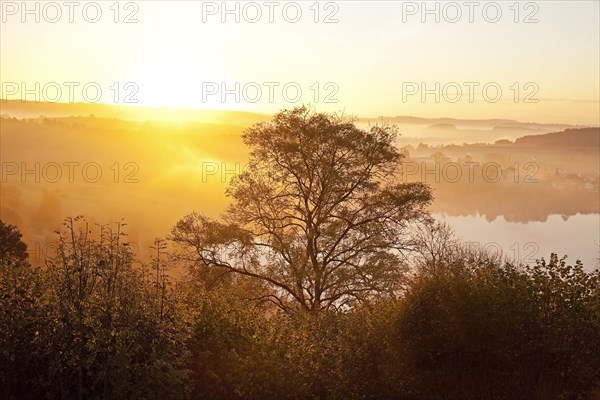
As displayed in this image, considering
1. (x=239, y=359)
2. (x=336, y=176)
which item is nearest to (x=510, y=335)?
(x=239, y=359)

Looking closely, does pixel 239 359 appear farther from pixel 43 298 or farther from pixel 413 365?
pixel 413 365

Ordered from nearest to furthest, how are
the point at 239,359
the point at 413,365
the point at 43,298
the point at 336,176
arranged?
the point at 43,298 → the point at 239,359 → the point at 413,365 → the point at 336,176

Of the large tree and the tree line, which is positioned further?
the large tree

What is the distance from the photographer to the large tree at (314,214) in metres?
26.6

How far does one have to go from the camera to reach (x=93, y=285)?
1102 centimetres

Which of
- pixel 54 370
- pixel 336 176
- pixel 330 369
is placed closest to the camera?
pixel 54 370

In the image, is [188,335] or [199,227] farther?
[199,227]

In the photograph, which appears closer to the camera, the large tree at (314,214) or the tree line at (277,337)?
the tree line at (277,337)

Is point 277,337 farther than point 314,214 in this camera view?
No

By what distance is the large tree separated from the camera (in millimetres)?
26594

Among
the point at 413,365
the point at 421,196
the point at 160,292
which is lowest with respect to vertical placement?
the point at 413,365

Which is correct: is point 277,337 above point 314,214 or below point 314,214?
below

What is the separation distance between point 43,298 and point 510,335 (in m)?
9.22

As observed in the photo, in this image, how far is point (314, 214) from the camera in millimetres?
27641
